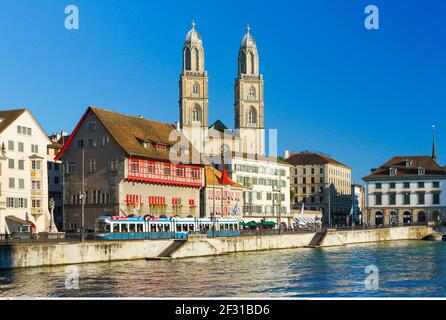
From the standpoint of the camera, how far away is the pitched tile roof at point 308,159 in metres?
170

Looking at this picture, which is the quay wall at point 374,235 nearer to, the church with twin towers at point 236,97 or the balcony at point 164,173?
the balcony at point 164,173

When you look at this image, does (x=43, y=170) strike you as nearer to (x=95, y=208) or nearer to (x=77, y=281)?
(x=95, y=208)

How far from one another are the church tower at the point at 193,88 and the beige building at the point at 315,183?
2443cm

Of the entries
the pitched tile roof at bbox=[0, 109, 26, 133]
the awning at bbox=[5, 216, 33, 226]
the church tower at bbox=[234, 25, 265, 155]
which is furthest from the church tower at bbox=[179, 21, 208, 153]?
the awning at bbox=[5, 216, 33, 226]

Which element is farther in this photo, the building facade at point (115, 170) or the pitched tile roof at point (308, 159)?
the pitched tile roof at point (308, 159)

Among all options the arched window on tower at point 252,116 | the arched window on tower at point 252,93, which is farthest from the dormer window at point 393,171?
the arched window on tower at point 252,93

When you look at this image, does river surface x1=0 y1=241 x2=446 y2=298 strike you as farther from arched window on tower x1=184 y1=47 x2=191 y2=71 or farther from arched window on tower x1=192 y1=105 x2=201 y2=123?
arched window on tower x1=184 y1=47 x2=191 y2=71

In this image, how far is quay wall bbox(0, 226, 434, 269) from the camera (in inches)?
1993

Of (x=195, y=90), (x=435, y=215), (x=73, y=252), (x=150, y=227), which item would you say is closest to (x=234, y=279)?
(x=73, y=252)

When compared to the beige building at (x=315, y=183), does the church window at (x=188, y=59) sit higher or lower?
higher

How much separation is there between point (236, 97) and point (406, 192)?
166ft

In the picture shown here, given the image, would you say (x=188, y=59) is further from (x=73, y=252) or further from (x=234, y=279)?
(x=234, y=279)
